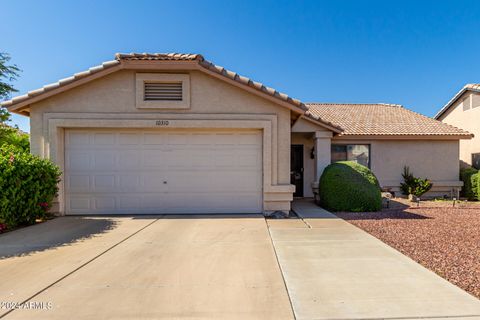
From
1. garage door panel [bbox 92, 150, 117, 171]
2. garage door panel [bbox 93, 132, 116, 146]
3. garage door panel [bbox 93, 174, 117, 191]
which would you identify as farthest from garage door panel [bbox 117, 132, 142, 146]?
garage door panel [bbox 93, 174, 117, 191]

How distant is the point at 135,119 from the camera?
817cm

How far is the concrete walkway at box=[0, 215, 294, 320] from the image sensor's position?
121 inches

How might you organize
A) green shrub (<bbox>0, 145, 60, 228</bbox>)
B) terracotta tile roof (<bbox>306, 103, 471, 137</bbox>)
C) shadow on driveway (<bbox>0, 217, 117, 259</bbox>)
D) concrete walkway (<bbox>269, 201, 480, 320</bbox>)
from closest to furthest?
concrete walkway (<bbox>269, 201, 480, 320</bbox>)
shadow on driveway (<bbox>0, 217, 117, 259</bbox>)
green shrub (<bbox>0, 145, 60, 228</bbox>)
terracotta tile roof (<bbox>306, 103, 471, 137</bbox>)

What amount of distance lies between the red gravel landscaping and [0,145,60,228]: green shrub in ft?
28.1

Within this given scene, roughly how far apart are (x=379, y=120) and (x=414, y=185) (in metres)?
3.94

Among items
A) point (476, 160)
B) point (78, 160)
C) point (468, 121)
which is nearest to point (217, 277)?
point (78, 160)

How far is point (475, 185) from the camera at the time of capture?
40.6 ft

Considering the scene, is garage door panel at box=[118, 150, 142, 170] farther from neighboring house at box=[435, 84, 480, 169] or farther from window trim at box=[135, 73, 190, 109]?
neighboring house at box=[435, 84, 480, 169]

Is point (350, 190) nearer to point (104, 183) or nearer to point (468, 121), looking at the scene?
point (104, 183)

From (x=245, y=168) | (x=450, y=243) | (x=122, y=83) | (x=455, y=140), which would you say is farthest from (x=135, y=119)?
(x=455, y=140)

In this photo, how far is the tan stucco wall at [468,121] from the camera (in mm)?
14344

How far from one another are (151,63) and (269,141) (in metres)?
4.19

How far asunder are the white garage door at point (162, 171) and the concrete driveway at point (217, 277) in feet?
6.80

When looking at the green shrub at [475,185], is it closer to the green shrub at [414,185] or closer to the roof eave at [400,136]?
the roof eave at [400,136]
